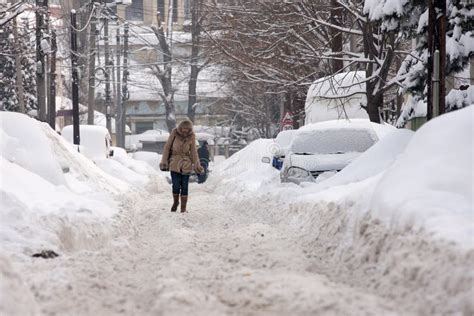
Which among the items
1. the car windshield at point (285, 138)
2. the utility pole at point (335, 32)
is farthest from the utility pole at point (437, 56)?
the car windshield at point (285, 138)

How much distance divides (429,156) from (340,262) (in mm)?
1291

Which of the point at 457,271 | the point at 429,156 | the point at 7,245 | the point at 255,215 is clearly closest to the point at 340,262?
the point at 429,156

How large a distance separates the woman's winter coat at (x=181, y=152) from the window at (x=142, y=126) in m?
64.1

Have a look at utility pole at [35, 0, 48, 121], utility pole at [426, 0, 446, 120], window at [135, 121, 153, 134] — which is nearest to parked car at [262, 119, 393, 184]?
utility pole at [426, 0, 446, 120]

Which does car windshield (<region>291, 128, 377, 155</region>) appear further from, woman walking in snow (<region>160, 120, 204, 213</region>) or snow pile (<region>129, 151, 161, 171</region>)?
snow pile (<region>129, 151, 161, 171</region>)

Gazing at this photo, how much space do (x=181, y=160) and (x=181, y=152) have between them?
19 cm

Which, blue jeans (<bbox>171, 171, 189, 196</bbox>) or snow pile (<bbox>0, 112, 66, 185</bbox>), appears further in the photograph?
blue jeans (<bbox>171, 171, 189, 196</bbox>)

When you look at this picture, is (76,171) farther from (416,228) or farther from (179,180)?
(416,228)

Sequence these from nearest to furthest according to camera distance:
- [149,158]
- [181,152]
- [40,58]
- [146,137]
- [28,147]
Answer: [28,147] < [181,152] < [40,58] < [149,158] < [146,137]

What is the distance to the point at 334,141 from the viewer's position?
1578 centimetres

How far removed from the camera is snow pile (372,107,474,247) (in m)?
5.87

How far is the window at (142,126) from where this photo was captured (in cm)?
7775

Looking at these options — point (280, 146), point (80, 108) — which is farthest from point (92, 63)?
point (80, 108)

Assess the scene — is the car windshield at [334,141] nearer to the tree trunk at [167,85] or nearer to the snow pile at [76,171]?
the snow pile at [76,171]
